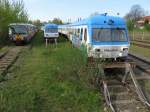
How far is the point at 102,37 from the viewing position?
1416 cm

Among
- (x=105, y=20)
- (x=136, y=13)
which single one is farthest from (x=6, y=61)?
(x=136, y=13)

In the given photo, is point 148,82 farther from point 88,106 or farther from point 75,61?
point 88,106

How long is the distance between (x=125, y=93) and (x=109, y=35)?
13.1 feet

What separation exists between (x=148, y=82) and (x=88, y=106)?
4229 millimetres

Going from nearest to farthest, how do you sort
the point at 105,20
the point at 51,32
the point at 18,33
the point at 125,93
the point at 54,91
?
the point at 54,91 < the point at 125,93 < the point at 105,20 < the point at 18,33 < the point at 51,32

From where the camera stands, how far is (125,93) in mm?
10898

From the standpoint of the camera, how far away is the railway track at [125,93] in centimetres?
938

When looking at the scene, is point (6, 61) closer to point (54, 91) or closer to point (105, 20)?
point (105, 20)

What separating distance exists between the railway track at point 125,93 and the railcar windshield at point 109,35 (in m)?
1.72

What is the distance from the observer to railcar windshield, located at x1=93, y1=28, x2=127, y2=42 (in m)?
14.1

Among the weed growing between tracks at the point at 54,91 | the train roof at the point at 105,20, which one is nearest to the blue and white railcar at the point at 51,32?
the train roof at the point at 105,20

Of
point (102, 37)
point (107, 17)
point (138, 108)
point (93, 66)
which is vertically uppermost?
point (107, 17)

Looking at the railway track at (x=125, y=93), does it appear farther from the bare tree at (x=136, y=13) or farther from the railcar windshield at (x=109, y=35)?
the bare tree at (x=136, y=13)

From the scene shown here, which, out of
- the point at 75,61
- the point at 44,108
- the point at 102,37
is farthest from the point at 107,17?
the point at 44,108
